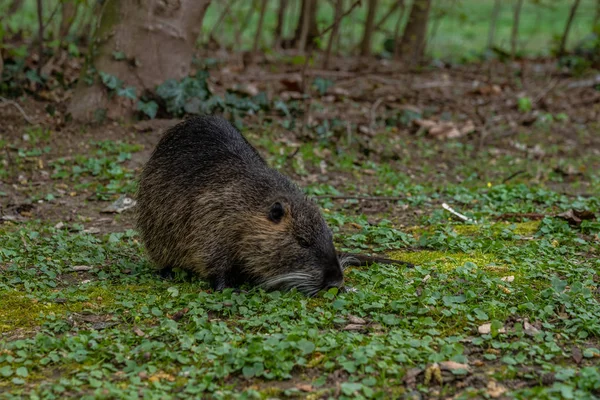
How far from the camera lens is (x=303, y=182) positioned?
724 centimetres

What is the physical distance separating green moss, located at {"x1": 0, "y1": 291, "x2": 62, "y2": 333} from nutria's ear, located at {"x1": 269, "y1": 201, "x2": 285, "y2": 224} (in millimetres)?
1282

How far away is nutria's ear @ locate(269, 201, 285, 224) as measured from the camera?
443 centimetres

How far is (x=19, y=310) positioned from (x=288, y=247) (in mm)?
1496

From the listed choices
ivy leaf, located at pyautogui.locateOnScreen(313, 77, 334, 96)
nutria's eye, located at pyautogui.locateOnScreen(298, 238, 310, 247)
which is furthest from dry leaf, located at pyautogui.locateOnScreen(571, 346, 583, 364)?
ivy leaf, located at pyautogui.locateOnScreen(313, 77, 334, 96)

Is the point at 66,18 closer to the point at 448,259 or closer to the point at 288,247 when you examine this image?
the point at 288,247

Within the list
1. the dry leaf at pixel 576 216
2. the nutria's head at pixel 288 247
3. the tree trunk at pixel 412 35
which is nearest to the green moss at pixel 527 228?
the dry leaf at pixel 576 216

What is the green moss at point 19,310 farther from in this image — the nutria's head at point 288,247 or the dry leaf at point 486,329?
the dry leaf at point 486,329

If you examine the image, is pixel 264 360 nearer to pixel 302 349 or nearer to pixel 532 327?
pixel 302 349

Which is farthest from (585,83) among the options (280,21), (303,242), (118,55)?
(303,242)

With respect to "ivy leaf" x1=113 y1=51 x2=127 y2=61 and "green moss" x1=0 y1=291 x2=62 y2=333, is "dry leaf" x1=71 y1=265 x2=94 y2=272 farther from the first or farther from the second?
"ivy leaf" x1=113 y1=51 x2=127 y2=61

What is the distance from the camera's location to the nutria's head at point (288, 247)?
170 inches

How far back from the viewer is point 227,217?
15.2 feet

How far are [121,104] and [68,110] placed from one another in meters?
0.54

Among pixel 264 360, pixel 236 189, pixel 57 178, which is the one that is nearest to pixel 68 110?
pixel 57 178
